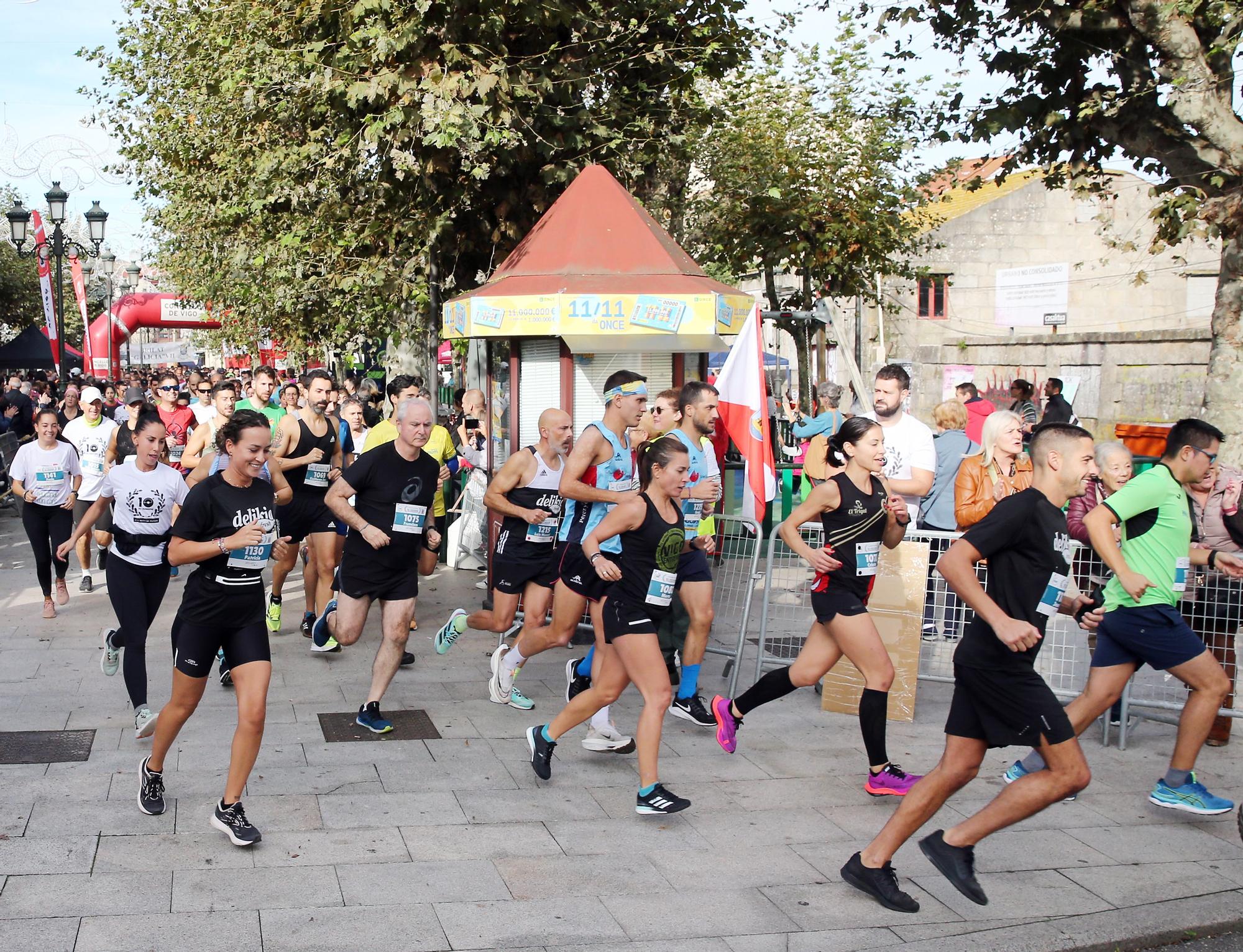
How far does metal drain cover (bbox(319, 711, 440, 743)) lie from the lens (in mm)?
6688

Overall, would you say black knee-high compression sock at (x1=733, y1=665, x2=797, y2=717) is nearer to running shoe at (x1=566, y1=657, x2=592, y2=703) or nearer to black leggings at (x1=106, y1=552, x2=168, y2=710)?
running shoe at (x1=566, y1=657, x2=592, y2=703)

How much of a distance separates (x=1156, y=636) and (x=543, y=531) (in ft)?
11.3

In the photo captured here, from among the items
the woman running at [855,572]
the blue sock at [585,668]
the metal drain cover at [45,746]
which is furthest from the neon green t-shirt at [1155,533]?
the metal drain cover at [45,746]

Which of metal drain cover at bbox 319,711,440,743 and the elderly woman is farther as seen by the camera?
the elderly woman

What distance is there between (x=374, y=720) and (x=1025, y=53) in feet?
29.1

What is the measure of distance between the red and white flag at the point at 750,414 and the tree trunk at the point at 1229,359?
547cm

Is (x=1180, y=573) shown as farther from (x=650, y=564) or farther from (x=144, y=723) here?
(x=144, y=723)

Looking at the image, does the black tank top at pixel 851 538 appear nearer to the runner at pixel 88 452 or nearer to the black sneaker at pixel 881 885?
the black sneaker at pixel 881 885

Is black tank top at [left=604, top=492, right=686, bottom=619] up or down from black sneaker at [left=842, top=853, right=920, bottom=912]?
up

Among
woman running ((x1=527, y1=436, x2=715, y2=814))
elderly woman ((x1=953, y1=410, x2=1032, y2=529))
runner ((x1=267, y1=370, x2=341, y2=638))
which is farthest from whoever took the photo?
runner ((x1=267, y1=370, x2=341, y2=638))

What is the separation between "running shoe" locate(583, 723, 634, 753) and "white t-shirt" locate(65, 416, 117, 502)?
6541 millimetres

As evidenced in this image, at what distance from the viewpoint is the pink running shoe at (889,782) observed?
19.1 ft

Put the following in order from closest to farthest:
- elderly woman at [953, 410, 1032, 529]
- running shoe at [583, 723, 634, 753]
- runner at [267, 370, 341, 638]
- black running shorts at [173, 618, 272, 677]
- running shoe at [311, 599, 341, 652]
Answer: black running shorts at [173, 618, 272, 677]
running shoe at [583, 723, 634, 753]
running shoe at [311, 599, 341, 652]
elderly woman at [953, 410, 1032, 529]
runner at [267, 370, 341, 638]

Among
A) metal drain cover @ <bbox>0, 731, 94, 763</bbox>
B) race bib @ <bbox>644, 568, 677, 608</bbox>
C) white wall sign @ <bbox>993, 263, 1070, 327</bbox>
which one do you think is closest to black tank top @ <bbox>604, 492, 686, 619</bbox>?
race bib @ <bbox>644, 568, 677, 608</bbox>
